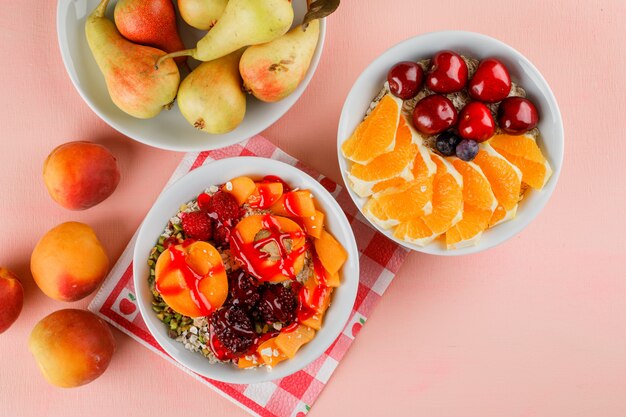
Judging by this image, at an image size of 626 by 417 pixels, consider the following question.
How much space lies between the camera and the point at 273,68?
1015mm

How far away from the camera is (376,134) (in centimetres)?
103

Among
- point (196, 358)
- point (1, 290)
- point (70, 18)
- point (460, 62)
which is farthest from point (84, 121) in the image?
point (460, 62)

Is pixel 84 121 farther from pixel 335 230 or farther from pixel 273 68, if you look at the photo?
pixel 335 230

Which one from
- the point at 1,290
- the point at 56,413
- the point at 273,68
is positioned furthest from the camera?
the point at 56,413

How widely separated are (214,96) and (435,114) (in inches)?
14.5

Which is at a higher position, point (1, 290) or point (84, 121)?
point (84, 121)

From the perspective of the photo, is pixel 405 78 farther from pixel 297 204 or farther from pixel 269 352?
pixel 269 352

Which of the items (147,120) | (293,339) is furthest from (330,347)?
(147,120)

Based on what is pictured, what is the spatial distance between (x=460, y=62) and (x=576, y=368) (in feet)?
2.24

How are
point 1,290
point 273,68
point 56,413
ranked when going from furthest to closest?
point 56,413, point 1,290, point 273,68

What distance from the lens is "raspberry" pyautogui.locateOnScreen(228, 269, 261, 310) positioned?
1081 mm

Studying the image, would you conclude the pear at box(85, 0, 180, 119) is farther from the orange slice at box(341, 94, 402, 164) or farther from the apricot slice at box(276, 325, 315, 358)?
the apricot slice at box(276, 325, 315, 358)

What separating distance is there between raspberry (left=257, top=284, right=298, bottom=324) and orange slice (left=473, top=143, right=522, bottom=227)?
0.39 m

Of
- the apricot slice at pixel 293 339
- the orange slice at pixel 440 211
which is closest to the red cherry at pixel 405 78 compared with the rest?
the orange slice at pixel 440 211
